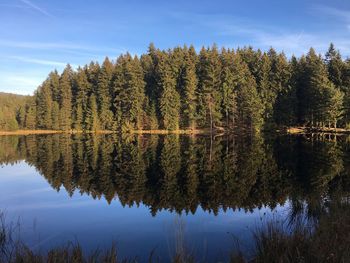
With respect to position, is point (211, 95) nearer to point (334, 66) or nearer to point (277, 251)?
point (334, 66)

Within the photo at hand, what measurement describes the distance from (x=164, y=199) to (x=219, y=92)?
2304 inches

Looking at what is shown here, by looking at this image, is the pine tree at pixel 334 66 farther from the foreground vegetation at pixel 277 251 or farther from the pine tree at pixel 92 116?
the foreground vegetation at pixel 277 251


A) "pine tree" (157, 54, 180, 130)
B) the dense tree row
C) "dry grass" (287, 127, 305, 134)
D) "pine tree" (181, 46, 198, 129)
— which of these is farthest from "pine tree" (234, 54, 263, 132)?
the dense tree row

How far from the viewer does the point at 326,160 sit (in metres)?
27.0

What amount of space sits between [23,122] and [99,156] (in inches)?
2931

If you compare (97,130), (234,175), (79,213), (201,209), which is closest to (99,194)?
(79,213)

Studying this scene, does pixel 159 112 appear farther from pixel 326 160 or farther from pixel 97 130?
pixel 326 160

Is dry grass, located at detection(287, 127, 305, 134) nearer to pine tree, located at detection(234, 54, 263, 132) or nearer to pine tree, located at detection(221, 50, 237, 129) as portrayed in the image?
pine tree, located at detection(234, 54, 263, 132)

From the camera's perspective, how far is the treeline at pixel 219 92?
6794cm

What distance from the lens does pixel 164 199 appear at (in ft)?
51.4

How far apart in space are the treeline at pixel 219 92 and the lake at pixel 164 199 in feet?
133

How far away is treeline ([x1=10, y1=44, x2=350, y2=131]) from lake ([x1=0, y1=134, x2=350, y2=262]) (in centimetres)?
4043

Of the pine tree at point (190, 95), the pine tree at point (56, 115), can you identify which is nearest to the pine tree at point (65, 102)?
the pine tree at point (56, 115)

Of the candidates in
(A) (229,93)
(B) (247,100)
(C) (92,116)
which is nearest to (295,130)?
(B) (247,100)
